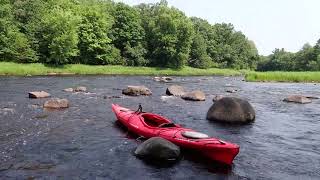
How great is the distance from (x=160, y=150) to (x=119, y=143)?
2.72 metres

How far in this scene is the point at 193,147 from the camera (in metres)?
12.9

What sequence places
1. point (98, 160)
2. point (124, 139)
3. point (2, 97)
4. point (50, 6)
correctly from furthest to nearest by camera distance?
point (50, 6) < point (2, 97) < point (124, 139) < point (98, 160)

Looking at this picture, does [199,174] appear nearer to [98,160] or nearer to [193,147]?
[193,147]

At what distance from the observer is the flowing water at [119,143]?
11.3m

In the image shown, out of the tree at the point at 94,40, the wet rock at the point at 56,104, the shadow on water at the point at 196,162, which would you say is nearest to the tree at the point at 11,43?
the tree at the point at 94,40

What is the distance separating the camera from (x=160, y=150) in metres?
12.3

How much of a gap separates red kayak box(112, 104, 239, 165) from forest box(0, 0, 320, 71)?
37.2m

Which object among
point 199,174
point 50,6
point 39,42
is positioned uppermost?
point 50,6

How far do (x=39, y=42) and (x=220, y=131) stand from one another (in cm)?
4314

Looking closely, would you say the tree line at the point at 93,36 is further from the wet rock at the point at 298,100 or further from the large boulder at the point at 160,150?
the large boulder at the point at 160,150

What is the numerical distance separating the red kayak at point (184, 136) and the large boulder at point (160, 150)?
2.14 ft

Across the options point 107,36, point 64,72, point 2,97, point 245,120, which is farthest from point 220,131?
A: point 107,36

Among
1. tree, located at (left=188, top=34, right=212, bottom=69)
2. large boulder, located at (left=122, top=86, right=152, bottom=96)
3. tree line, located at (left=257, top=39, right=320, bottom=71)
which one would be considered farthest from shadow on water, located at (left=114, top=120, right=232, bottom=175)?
tree line, located at (left=257, top=39, right=320, bottom=71)

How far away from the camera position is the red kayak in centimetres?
1205
